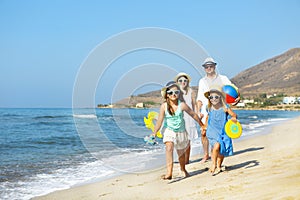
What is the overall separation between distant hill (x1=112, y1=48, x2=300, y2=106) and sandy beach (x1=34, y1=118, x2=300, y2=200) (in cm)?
11397

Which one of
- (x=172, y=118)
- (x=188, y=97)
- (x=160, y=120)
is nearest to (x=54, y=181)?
(x=160, y=120)

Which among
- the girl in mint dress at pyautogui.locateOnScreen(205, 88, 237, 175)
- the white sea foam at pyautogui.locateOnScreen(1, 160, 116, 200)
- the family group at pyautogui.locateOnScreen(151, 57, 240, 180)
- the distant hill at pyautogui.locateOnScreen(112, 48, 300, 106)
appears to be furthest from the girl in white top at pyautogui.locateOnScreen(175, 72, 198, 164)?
the distant hill at pyautogui.locateOnScreen(112, 48, 300, 106)

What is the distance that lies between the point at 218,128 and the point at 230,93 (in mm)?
849

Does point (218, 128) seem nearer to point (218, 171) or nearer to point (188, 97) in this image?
point (218, 171)

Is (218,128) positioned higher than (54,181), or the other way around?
(218,128)

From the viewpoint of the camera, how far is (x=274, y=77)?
145 metres

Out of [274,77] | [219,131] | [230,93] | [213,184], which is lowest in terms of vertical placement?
[213,184]

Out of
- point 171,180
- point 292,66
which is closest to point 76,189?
point 171,180

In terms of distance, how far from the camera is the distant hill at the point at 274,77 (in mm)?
127562

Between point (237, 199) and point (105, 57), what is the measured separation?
4867mm

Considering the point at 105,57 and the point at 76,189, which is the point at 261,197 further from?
the point at 105,57

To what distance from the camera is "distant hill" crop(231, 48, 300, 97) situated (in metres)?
128

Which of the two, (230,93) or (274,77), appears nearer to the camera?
(230,93)

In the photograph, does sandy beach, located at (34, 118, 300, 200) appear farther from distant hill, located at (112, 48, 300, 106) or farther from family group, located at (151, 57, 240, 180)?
distant hill, located at (112, 48, 300, 106)
